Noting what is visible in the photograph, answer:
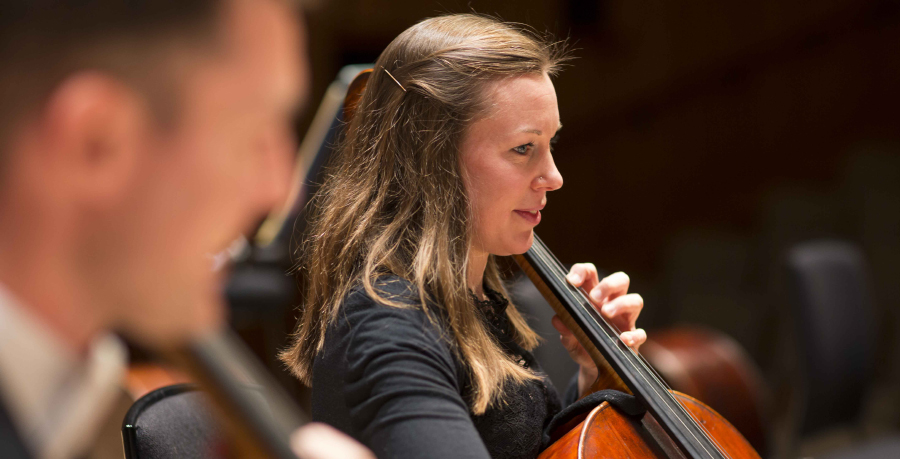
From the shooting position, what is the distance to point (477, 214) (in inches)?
34.4

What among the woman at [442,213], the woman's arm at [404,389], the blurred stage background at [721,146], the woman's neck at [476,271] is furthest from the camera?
the blurred stage background at [721,146]

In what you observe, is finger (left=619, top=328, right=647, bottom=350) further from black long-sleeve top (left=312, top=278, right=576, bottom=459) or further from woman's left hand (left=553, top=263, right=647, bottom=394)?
black long-sleeve top (left=312, top=278, right=576, bottom=459)

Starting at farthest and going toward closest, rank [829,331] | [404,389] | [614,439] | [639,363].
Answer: [829,331]
[639,363]
[614,439]
[404,389]

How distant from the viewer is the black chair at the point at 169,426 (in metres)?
0.82

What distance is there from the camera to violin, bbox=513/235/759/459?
2.70 ft

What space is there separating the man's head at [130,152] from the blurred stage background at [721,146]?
2.71m

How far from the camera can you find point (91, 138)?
0.32 metres

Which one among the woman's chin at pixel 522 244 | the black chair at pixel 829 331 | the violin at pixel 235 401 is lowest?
the black chair at pixel 829 331

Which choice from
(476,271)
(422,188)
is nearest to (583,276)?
(476,271)

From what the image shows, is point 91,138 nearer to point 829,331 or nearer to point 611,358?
point 611,358

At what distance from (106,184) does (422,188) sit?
551mm

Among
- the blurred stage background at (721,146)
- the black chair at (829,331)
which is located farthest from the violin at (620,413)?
the blurred stage background at (721,146)

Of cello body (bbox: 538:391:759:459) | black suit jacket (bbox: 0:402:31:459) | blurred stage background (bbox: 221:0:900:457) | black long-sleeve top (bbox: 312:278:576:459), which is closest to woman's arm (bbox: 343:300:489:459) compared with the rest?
black long-sleeve top (bbox: 312:278:576:459)

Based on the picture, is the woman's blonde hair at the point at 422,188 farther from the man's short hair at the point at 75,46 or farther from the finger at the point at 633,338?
the man's short hair at the point at 75,46
